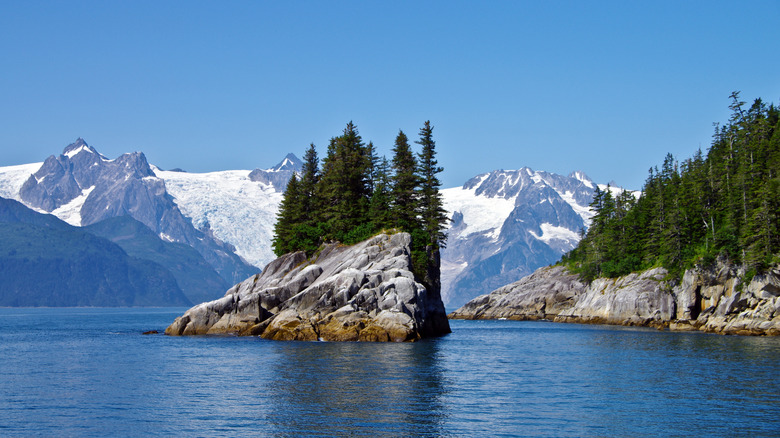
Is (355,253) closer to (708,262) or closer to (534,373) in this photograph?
(534,373)

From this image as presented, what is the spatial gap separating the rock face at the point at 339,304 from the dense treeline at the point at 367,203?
18.1 feet

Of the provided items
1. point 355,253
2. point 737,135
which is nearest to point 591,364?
point 355,253

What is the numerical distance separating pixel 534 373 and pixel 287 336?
37.5 meters

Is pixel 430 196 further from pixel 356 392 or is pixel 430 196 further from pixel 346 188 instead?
pixel 356 392

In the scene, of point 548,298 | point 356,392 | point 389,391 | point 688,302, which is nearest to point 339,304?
point 389,391

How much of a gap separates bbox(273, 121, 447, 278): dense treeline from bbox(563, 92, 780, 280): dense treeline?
41642mm

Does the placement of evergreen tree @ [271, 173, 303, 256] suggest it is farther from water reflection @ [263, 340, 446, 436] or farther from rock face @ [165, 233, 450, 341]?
water reflection @ [263, 340, 446, 436]

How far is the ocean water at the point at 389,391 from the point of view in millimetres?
39219

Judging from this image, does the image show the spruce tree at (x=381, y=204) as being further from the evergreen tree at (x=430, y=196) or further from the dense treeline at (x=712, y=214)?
the dense treeline at (x=712, y=214)

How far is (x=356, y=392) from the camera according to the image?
48.8 meters

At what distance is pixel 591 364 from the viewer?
6762 cm

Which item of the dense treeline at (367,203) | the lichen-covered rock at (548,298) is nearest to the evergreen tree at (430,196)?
the dense treeline at (367,203)

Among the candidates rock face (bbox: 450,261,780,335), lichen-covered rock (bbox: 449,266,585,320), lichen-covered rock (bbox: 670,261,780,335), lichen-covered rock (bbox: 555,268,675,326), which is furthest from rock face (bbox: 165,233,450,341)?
lichen-covered rock (bbox: 449,266,585,320)

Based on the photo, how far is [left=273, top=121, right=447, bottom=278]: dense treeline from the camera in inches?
4345
